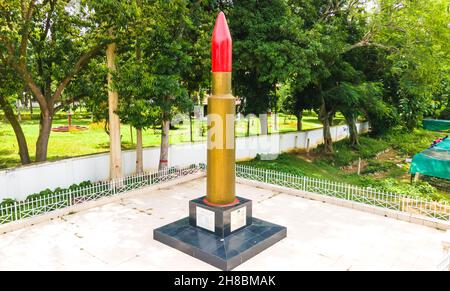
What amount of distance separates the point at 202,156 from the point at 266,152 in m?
4.47

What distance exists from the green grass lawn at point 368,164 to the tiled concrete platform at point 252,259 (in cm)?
585

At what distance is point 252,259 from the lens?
925 cm

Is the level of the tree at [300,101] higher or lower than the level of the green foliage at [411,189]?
higher

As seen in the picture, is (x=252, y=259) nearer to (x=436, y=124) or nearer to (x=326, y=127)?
(x=326, y=127)

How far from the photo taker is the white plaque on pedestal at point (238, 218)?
10.0 meters

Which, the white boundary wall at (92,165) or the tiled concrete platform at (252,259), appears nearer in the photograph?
the tiled concrete platform at (252,259)

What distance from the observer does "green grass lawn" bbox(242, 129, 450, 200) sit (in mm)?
17766

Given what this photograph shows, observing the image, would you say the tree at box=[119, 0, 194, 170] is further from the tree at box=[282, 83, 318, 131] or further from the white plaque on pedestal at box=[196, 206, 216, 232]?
the tree at box=[282, 83, 318, 131]

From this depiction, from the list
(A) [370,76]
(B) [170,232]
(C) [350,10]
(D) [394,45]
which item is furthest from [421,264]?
(A) [370,76]

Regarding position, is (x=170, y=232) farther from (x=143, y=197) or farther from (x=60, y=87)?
(x=60, y=87)

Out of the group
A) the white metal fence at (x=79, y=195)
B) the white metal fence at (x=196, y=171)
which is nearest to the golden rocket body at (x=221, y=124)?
the white metal fence at (x=196, y=171)

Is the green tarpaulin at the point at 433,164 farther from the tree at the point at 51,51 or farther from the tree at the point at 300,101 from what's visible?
the tree at the point at 51,51

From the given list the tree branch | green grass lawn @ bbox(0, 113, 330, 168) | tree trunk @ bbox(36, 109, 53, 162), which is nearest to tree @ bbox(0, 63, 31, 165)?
tree trunk @ bbox(36, 109, 53, 162)

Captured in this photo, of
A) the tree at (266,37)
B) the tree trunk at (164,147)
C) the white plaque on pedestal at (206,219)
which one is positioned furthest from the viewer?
the tree at (266,37)
